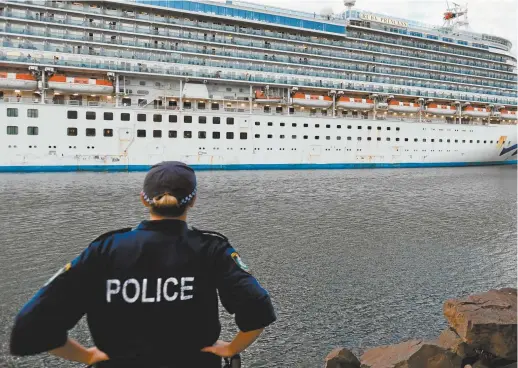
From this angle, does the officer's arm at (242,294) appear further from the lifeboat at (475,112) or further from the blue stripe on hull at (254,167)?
the lifeboat at (475,112)

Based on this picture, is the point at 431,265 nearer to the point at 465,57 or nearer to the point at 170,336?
the point at 170,336

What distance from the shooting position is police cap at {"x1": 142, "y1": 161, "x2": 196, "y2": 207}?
85.0 inches

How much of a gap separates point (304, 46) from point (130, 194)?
28.6m

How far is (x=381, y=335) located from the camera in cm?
545

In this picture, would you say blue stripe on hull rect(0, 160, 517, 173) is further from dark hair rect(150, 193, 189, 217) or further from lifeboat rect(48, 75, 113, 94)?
dark hair rect(150, 193, 189, 217)

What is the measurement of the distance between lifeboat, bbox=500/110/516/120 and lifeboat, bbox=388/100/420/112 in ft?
42.6

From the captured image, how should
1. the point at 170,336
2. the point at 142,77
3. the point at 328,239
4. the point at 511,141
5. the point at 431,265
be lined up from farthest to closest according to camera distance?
the point at 511,141
the point at 142,77
the point at 328,239
the point at 431,265
the point at 170,336

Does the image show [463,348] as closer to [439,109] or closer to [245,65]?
[245,65]

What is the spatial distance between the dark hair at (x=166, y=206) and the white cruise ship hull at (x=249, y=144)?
31.0 m

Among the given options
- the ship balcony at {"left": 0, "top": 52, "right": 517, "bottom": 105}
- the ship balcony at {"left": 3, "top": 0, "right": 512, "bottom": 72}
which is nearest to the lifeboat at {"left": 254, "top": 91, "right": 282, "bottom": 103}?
the ship balcony at {"left": 0, "top": 52, "right": 517, "bottom": 105}

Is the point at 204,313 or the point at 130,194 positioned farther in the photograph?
the point at 130,194

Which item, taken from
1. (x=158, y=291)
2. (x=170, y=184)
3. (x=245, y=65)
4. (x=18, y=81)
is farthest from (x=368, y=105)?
(x=158, y=291)

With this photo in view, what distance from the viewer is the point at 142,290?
2.07 metres

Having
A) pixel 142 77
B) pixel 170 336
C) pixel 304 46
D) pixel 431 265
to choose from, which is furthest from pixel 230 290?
pixel 304 46
